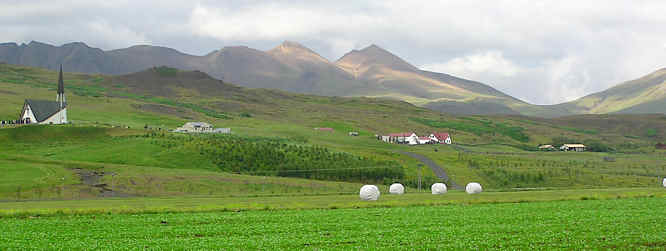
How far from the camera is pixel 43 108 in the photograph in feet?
491

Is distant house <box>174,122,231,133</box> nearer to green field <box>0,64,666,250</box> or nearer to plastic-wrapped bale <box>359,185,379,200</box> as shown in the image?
green field <box>0,64,666,250</box>

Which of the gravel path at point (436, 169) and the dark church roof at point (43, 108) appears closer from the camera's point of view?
the gravel path at point (436, 169)

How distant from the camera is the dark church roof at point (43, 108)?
147250mm

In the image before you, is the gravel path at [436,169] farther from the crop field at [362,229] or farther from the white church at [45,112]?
the white church at [45,112]

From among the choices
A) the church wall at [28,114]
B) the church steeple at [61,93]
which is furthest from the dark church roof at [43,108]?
the church steeple at [61,93]

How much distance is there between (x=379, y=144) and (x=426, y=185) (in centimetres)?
7250

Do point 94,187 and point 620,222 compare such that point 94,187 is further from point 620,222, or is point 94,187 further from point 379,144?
point 379,144

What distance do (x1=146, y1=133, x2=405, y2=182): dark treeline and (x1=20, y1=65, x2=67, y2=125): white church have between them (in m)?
45.2

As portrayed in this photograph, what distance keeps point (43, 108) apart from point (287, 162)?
3180 inches

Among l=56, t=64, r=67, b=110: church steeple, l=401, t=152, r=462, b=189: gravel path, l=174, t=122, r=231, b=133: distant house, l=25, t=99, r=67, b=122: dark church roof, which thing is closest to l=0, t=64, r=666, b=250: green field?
l=401, t=152, r=462, b=189: gravel path

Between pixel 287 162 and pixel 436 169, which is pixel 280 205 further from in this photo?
pixel 436 169

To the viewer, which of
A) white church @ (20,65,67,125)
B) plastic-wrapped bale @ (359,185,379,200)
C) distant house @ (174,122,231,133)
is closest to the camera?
plastic-wrapped bale @ (359,185,379,200)

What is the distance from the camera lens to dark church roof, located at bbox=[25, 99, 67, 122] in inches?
5797

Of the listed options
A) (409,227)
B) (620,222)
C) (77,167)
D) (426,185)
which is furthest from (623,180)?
(77,167)
